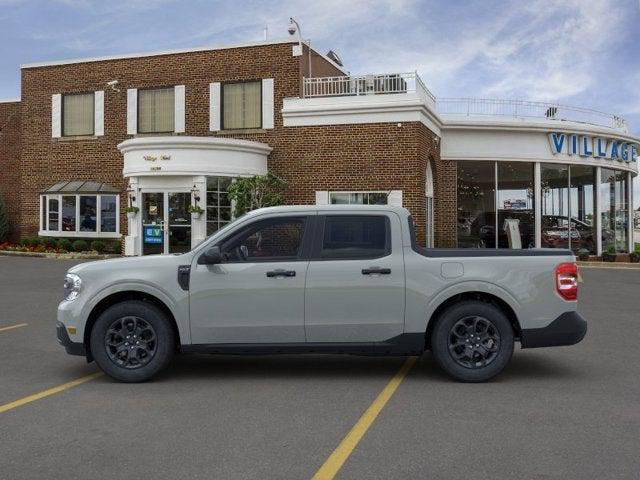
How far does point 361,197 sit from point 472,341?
15.1 metres

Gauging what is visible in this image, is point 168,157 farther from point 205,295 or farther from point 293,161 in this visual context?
point 205,295

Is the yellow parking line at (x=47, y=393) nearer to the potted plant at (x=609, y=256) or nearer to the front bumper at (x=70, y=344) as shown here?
the front bumper at (x=70, y=344)

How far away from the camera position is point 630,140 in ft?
87.8

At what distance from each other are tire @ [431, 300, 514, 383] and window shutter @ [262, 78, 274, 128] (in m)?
17.0

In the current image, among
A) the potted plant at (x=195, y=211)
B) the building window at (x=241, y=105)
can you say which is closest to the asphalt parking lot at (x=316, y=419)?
the potted plant at (x=195, y=211)

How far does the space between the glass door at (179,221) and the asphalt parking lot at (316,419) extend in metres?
13.2

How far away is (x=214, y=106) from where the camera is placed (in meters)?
23.5

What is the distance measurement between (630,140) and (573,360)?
72.0 ft

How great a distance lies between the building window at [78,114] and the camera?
2548cm

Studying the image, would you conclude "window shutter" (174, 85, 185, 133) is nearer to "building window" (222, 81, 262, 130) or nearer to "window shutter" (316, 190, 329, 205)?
"building window" (222, 81, 262, 130)

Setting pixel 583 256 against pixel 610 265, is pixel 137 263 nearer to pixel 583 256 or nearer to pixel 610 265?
pixel 610 265

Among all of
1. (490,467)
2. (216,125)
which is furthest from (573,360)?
(216,125)

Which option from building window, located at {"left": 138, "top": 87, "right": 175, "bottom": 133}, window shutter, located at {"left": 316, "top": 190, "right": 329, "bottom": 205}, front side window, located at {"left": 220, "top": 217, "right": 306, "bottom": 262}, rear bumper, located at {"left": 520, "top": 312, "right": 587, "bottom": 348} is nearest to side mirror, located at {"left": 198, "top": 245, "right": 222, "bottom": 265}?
front side window, located at {"left": 220, "top": 217, "right": 306, "bottom": 262}

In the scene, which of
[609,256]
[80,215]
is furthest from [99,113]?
[609,256]
